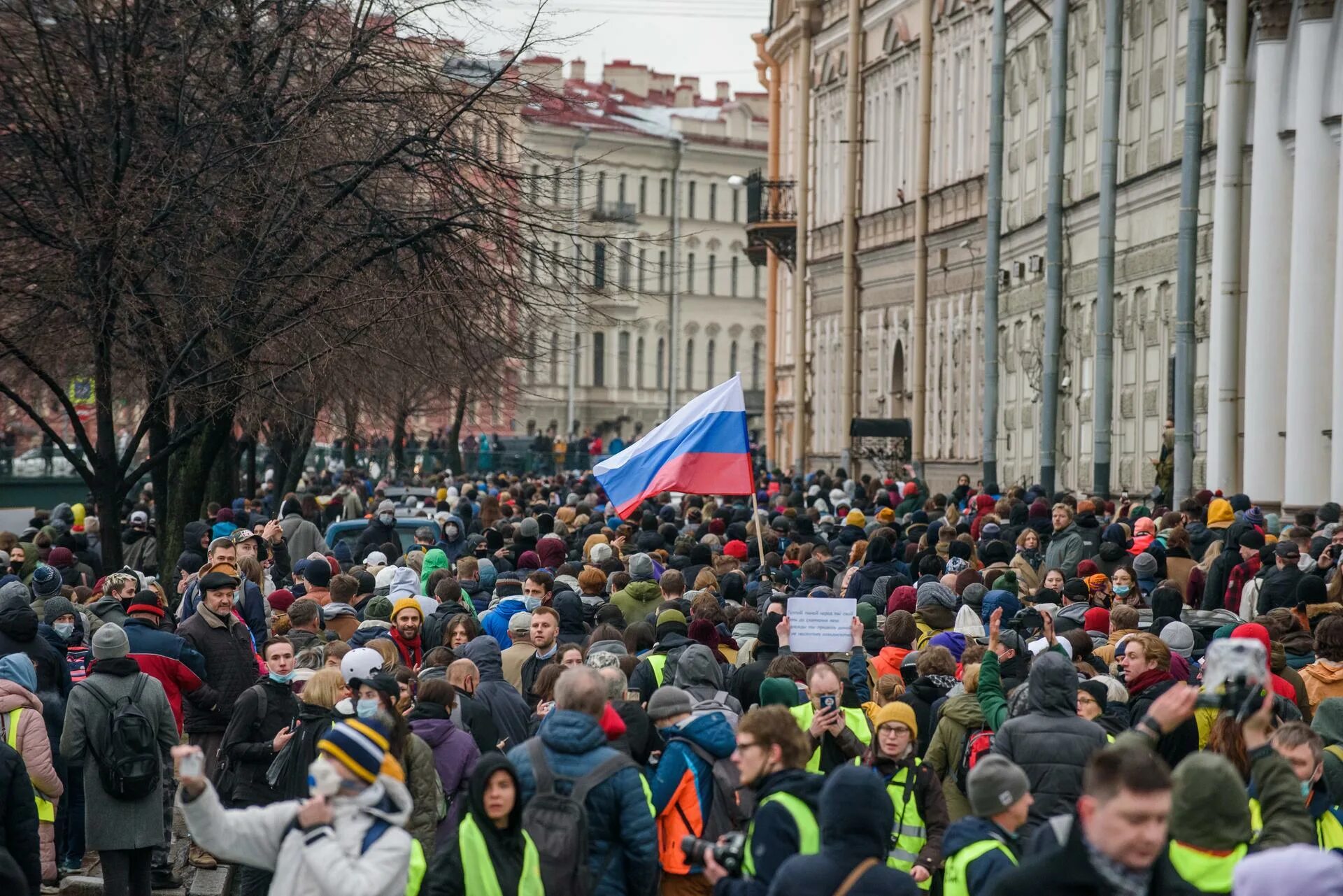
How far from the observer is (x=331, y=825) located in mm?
6523

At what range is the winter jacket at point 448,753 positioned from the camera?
9156 millimetres

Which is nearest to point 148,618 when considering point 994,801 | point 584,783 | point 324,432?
point 584,783

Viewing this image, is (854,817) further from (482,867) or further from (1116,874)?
(482,867)

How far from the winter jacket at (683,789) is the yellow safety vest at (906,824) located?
688 millimetres

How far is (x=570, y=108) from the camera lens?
20.9m

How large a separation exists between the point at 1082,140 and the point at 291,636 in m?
22.9

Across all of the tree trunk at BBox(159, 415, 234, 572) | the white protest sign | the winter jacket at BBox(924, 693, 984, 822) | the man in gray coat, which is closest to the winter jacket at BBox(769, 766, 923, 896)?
the winter jacket at BBox(924, 693, 984, 822)

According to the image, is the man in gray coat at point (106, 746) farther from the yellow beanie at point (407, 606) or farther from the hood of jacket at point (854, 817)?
the hood of jacket at point (854, 817)

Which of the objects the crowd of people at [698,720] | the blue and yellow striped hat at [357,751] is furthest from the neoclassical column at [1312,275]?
the blue and yellow striped hat at [357,751]

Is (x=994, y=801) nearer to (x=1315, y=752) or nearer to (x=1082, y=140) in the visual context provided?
(x=1315, y=752)

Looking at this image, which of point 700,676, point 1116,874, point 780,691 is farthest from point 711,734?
point 1116,874

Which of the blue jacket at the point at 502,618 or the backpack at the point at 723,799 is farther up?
the blue jacket at the point at 502,618

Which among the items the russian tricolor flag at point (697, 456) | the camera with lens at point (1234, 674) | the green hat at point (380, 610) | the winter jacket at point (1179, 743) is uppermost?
the russian tricolor flag at point (697, 456)

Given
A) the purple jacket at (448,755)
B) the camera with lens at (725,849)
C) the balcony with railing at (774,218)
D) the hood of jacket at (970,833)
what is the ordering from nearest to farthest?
the hood of jacket at (970,833), the camera with lens at (725,849), the purple jacket at (448,755), the balcony with railing at (774,218)
